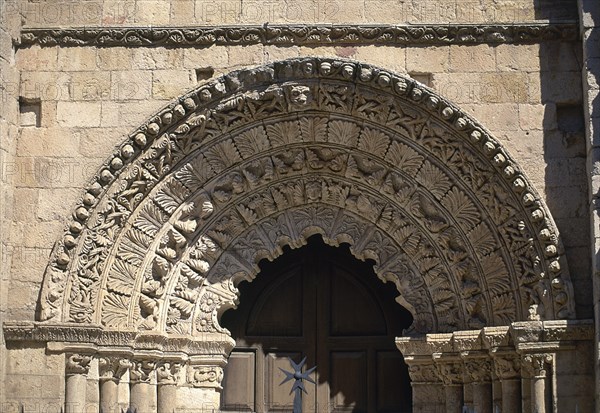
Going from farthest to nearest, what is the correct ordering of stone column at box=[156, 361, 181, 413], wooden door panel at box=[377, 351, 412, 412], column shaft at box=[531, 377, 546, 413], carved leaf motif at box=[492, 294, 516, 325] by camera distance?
1. wooden door panel at box=[377, 351, 412, 412]
2. stone column at box=[156, 361, 181, 413]
3. carved leaf motif at box=[492, 294, 516, 325]
4. column shaft at box=[531, 377, 546, 413]

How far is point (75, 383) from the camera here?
11.5 m

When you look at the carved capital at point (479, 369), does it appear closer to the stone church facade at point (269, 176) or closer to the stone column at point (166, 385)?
the stone church facade at point (269, 176)

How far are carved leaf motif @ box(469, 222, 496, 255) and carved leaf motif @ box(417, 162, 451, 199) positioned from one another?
1.51 feet

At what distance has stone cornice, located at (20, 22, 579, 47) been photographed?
1186 cm

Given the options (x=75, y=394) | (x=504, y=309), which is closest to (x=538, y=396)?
(x=504, y=309)

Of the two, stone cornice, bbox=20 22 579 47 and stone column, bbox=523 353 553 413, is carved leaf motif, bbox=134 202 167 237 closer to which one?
stone cornice, bbox=20 22 579 47

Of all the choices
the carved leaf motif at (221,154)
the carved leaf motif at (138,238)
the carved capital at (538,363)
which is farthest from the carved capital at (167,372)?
the carved capital at (538,363)

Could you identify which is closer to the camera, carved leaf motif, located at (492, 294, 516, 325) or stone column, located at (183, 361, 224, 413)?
carved leaf motif, located at (492, 294, 516, 325)

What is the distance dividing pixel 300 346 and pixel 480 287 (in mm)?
2095

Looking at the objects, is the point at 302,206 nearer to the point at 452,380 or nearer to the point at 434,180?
the point at 434,180

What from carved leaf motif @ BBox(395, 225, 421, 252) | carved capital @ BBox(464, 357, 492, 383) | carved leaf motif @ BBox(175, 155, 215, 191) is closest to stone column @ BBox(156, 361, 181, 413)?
carved leaf motif @ BBox(175, 155, 215, 191)

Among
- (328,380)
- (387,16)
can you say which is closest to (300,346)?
(328,380)

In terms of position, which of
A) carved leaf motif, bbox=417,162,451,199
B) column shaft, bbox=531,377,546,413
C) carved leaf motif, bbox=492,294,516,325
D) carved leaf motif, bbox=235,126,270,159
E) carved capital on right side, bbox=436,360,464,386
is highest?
carved leaf motif, bbox=235,126,270,159

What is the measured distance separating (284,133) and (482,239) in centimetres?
207
